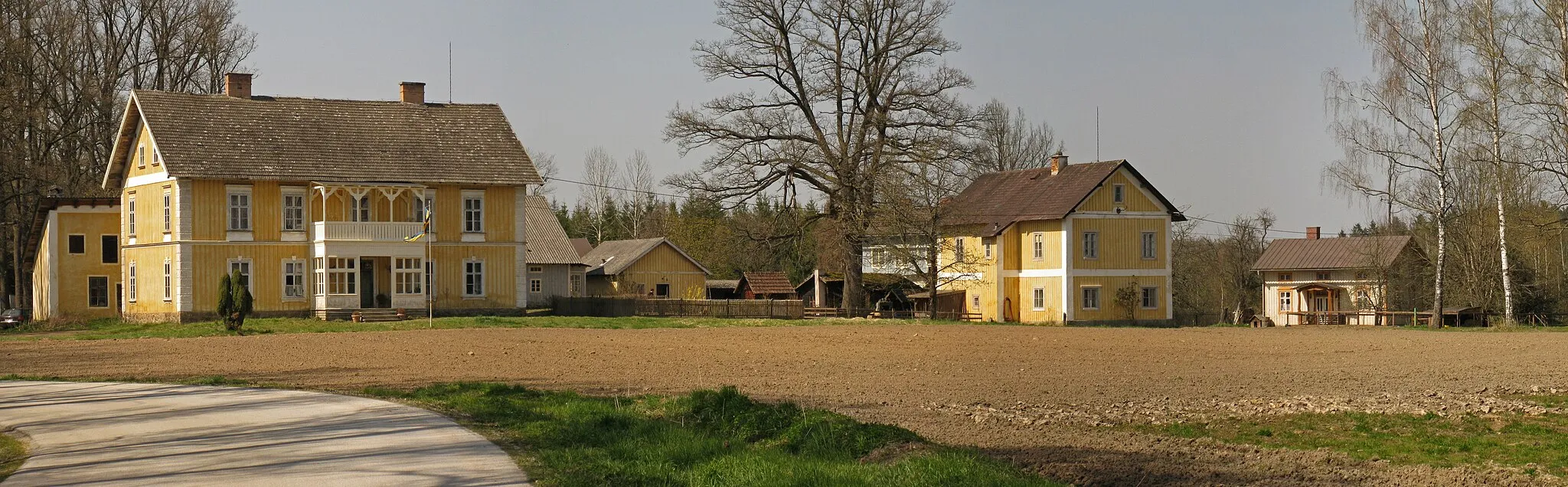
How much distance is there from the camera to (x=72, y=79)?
4828 centimetres

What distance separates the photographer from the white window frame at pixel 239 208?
4331 cm

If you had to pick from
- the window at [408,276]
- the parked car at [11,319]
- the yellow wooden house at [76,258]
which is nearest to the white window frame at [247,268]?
the window at [408,276]

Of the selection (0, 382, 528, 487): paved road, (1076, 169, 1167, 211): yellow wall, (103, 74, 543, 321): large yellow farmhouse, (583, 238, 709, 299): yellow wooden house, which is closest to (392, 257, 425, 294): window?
(103, 74, 543, 321): large yellow farmhouse

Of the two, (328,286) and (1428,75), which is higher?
(1428,75)

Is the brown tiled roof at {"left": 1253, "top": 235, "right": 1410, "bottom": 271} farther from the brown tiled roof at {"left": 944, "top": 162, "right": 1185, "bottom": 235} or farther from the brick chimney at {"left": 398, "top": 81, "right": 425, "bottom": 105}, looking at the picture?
the brick chimney at {"left": 398, "top": 81, "right": 425, "bottom": 105}

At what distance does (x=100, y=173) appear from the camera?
52000 millimetres

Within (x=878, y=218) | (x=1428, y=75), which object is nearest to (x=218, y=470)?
(x=878, y=218)

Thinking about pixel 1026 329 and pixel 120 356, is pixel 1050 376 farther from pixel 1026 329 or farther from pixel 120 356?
pixel 1026 329

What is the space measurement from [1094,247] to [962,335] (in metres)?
18.3

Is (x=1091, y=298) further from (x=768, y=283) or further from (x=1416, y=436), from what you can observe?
(x=1416, y=436)

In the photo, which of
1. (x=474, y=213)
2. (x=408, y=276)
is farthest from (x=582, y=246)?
(x=408, y=276)

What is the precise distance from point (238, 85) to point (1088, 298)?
103 ft

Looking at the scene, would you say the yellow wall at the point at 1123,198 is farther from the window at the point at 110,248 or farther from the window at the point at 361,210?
the window at the point at 110,248

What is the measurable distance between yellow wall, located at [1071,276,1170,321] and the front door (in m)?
25.2
